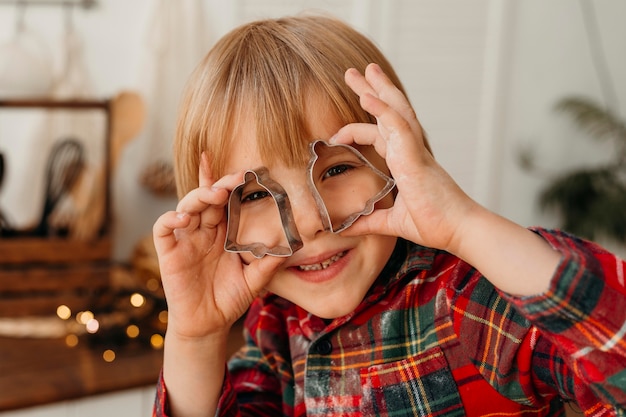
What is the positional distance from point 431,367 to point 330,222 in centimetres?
21

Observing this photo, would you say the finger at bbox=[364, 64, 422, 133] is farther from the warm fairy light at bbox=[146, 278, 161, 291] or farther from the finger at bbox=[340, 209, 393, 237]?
the warm fairy light at bbox=[146, 278, 161, 291]

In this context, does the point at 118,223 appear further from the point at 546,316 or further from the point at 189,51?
the point at 546,316

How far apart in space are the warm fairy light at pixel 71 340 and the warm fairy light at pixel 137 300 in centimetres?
14

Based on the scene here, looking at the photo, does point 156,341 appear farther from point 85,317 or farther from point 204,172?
point 204,172

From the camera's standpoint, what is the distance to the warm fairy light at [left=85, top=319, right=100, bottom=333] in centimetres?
150

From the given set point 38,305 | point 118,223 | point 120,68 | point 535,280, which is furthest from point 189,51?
point 535,280

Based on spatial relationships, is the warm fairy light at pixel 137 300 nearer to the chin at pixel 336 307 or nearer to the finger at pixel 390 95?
the chin at pixel 336 307

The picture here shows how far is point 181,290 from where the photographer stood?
2.75ft

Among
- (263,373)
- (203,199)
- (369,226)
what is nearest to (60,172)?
(263,373)

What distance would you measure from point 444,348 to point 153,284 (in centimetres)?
104

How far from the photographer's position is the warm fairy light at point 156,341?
152 cm

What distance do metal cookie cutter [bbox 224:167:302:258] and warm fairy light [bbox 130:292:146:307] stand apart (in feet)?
2.59

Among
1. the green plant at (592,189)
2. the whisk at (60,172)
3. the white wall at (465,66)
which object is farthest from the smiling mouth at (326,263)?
the green plant at (592,189)

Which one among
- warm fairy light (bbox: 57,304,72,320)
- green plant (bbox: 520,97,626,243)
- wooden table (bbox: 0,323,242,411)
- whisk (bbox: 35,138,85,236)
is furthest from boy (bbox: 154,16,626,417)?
green plant (bbox: 520,97,626,243)
